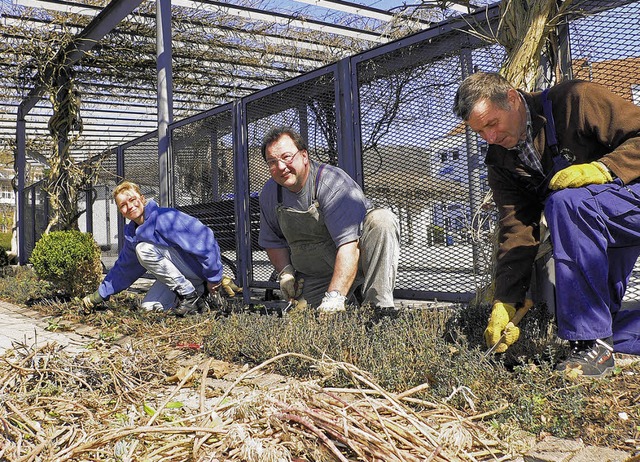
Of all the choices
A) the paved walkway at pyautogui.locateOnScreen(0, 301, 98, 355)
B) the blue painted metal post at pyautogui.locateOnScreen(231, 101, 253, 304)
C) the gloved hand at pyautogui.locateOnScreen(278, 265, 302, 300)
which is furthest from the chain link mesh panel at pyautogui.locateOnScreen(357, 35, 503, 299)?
the paved walkway at pyautogui.locateOnScreen(0, 301, 98, 355)

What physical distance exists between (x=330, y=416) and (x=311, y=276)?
9.53 ft

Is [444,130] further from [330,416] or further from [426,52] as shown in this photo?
[330,416]

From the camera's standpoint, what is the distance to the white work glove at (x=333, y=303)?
372 cm

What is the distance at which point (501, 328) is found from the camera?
2.82 meters

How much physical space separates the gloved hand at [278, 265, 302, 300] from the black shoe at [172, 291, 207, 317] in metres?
0.99

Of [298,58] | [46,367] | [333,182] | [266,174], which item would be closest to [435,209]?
[333,182]

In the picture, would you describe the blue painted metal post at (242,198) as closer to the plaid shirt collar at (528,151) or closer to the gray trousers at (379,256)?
the gray trousers at (379,256)

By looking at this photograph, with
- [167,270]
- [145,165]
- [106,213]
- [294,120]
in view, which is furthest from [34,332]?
[106,213]

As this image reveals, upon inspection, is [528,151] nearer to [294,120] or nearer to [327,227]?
[327,227]

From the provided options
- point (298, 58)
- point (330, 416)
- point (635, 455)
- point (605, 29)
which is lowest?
point (635, 455)

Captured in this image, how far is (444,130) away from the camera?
14.6ft

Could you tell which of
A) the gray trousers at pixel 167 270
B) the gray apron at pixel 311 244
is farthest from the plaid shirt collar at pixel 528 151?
the gray trousers at pixel 167 270

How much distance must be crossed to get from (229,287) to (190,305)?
818 millimetres

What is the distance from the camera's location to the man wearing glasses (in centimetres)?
403
